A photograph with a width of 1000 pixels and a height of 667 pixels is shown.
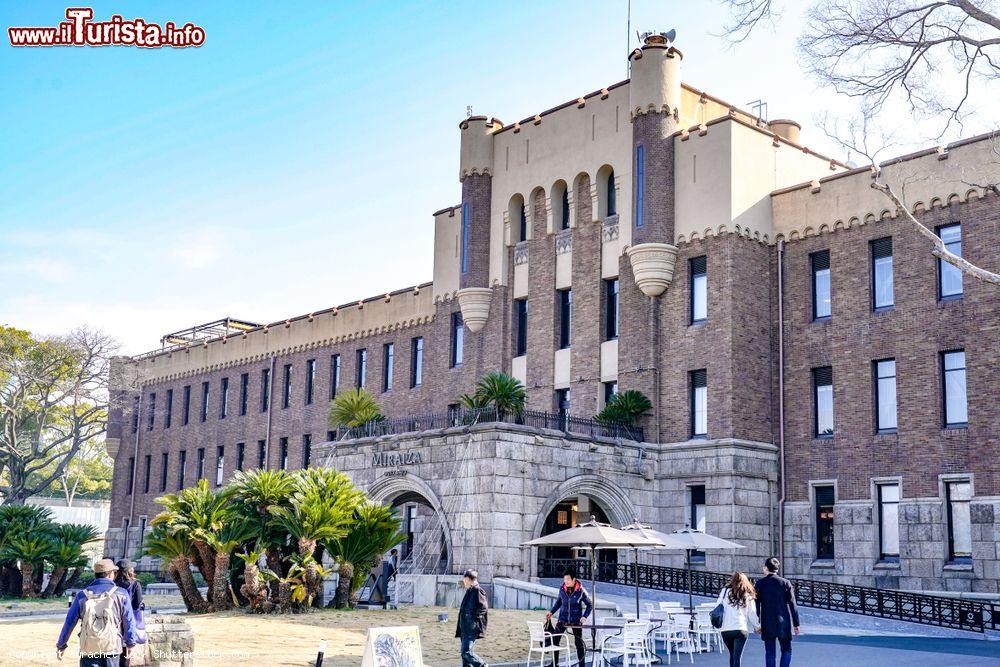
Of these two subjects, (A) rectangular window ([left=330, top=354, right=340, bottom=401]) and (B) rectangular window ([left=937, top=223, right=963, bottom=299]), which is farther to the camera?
(A) rectangular window ([left=330, top=354, right=340, bottom=401])

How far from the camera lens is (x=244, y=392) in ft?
180

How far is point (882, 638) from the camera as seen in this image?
2338 cm

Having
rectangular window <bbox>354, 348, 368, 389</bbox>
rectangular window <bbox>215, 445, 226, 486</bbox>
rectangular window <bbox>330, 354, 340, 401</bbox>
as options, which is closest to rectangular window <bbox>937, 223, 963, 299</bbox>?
rectangular window <bbox>354, 348, 368, 389</bbox>

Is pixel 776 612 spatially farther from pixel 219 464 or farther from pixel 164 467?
pixel 164 467

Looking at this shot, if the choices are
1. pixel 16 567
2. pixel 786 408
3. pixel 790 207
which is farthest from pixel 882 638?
pixel 16 567

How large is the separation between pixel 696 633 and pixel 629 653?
8.94 ft

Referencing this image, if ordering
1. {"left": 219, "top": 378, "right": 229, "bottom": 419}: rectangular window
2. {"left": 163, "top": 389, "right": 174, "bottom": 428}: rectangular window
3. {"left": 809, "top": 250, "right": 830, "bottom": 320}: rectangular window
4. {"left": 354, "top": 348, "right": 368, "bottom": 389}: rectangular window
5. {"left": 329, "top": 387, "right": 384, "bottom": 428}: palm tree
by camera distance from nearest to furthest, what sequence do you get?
{"left": 809, "top": 250, "right": 830, "bottom": 320}: rectangular window → {"left": 329, "top": 387, "right": 384, "bottom": 428}: palm tree → {"left": 354, "top": 348, "right": 368, "bottom": 389}: rectangular window → {"left": 219, "top": 378, "right": 229, "bottom": 419}: rectangular window → {"left": 163, "top": 389, "right": 174, "bottom": 428}: rectangular window

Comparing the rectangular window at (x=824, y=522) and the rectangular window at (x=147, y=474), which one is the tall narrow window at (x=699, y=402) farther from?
the rectangular window at (x=147, y=474)

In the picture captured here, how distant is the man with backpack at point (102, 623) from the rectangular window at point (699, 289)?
2363 cm

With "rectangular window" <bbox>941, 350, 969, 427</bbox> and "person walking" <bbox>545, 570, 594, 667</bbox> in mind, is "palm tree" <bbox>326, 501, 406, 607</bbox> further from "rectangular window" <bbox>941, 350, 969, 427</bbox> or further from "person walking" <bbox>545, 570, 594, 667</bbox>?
"rectangular window" <bbox>941, 350, 969, 427</bbox>

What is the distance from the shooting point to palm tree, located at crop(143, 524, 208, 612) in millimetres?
26484

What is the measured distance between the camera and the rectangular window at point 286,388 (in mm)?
51750

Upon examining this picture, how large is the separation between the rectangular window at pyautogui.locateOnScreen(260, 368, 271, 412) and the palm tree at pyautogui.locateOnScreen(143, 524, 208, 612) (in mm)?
25421

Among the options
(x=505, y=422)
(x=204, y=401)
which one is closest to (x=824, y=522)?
(x=505, y=422)
